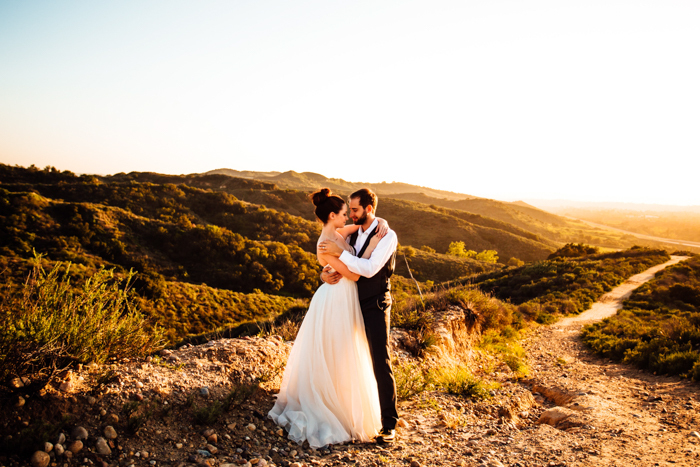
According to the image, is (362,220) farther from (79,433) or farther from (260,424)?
(79,433)

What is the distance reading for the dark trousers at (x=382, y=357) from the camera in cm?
363

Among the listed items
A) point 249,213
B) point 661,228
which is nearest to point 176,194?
point 249,213

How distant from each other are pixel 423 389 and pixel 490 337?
525cm

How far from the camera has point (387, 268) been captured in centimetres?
367

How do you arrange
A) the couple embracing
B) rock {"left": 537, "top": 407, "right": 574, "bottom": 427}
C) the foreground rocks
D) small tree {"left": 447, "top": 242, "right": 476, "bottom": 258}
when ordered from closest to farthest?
1. the foreground rocks
2. the couple embracing
3. rock {"left": 537, "top": 407, "right": 574, "bottom": 427}
4. small tree {"left": 447, "top": 242, "right": 476, "bottom": 258}

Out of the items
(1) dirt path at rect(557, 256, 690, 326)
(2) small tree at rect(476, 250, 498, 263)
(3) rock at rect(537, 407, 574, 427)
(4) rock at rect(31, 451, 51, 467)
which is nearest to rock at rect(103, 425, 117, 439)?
(4) rock at rect(31, 451, 51, 467)

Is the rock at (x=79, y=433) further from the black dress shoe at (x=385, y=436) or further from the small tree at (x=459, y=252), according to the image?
the small tree at (x=459, y=252)

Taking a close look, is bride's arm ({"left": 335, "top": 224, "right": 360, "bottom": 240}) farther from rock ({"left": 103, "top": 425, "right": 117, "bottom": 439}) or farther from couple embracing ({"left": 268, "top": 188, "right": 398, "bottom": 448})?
rock ({"left": 103, "top": 425, "right": 117, "bottom": 439})

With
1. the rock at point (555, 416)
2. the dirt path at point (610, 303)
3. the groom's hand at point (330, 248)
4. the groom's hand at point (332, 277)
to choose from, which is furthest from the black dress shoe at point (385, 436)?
the dirt path at point (610, 303)

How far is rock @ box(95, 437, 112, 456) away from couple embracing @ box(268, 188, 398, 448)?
1.43m

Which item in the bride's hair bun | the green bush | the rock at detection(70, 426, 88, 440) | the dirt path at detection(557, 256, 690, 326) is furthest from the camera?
the dirt path at detection(557, 256, 690, 326)

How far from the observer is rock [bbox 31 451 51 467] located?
2445mm

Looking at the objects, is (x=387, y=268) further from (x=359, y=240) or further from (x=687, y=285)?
(x=687, y=285)

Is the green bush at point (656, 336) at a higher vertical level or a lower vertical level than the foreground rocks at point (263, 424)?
lower
